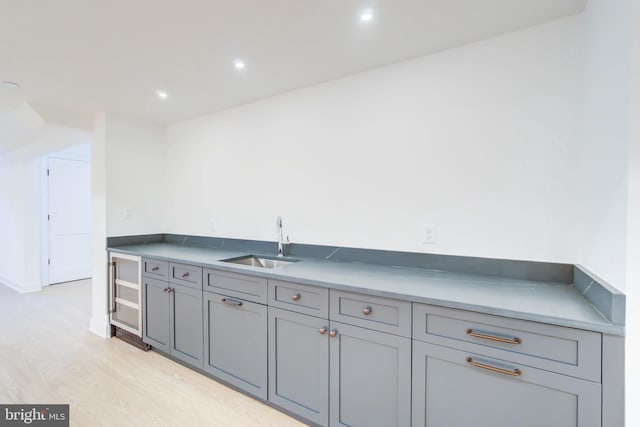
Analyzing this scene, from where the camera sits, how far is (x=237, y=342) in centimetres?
210

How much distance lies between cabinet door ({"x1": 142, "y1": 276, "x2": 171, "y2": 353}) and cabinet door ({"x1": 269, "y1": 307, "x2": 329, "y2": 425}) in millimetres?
1166

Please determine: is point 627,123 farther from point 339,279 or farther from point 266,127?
point 266,127

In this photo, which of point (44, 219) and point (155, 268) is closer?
point (155, 268)

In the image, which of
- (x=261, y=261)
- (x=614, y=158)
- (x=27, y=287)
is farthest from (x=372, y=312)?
(x=27, y=287)

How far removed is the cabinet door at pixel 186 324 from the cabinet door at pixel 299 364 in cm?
74

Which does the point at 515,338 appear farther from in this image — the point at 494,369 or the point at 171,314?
the point at 171,314

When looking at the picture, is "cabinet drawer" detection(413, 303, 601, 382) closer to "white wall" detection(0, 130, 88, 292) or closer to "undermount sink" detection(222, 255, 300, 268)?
"undermount sink" detection(222, 255, 300, 268)

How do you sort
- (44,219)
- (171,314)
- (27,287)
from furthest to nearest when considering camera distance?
(44,219) → (27,287) → (171,314)

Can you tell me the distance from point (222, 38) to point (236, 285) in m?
1.53

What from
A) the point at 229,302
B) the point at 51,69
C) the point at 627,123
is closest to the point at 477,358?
the point at 627,123

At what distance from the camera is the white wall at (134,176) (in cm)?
312

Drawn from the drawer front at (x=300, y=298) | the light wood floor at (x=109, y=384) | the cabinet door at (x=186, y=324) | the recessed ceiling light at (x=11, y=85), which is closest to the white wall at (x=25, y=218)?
the light wood floor at (x=109, y=384)

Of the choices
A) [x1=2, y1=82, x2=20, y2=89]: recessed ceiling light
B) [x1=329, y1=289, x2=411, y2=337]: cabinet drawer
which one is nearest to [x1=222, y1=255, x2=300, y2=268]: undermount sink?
[x1=329, y1=289, x2=411, y2=337]: cabinet drawer

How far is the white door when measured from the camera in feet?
16.3
